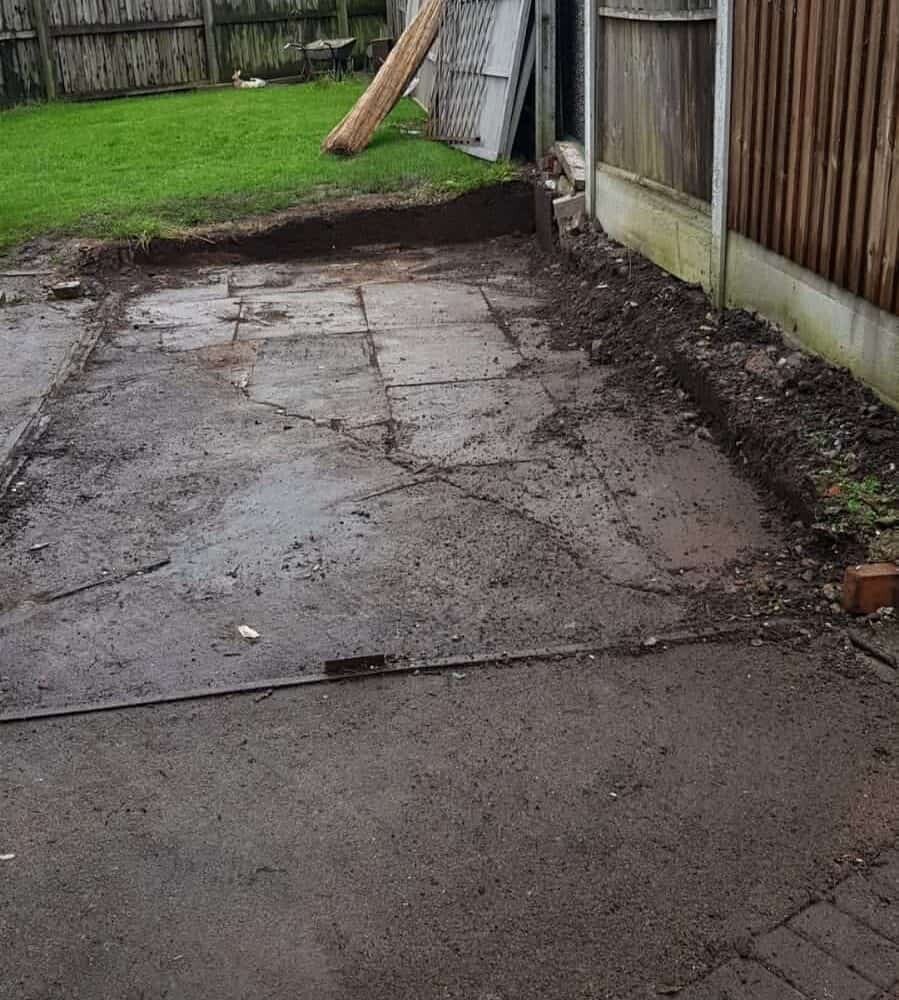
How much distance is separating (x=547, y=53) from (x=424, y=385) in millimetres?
5319

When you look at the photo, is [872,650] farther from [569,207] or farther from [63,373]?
[569,207]

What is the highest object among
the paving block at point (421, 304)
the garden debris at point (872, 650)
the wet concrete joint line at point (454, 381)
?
the garden debris at point (872, 650)

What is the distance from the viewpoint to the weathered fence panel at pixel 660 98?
670 centimetres

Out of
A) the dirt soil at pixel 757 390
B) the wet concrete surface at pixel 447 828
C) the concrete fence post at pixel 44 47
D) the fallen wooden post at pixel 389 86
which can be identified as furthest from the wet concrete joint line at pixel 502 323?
the concrete fence post at pixel 44 47

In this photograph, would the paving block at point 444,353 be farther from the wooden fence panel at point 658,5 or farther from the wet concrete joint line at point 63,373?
the wooden fence panel at point 658,5

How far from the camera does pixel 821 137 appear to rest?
205 inches

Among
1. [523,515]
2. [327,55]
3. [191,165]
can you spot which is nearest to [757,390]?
[523,515]

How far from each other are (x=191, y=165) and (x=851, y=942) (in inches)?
442

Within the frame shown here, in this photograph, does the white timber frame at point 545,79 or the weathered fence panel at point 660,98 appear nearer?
the weathered fence panel at point 660,98

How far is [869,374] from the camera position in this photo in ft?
16.1

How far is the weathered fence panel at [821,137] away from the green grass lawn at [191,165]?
467 centimetres

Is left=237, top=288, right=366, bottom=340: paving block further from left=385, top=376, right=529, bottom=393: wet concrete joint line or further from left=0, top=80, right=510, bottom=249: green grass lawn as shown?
left=0, top=80, right=510, bottom=249: green grass lawn

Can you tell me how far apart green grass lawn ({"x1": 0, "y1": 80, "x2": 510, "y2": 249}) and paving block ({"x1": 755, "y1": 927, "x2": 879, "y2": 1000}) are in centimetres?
838

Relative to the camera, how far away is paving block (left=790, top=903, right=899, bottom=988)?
2455 millimetres
